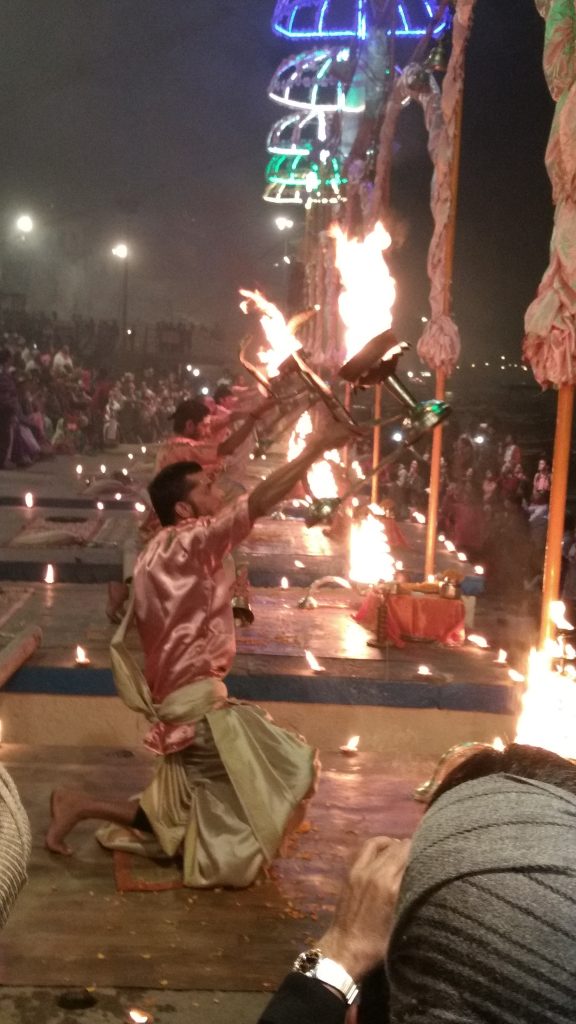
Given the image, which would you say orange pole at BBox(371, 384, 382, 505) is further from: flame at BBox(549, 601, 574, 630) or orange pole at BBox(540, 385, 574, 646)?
flame at BBox(549, 601, 574, 630)

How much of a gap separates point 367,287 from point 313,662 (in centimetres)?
332

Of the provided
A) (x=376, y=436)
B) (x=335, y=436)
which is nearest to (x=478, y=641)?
(x=376, y=436)

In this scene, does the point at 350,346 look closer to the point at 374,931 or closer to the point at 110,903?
the point at 110,903

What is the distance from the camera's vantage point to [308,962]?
1.91 meters

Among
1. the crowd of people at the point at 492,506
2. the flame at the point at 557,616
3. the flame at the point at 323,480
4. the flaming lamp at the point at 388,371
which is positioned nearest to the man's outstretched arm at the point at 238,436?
the flaming lamp at the point at 388,371

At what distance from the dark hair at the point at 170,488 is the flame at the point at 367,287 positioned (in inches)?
155

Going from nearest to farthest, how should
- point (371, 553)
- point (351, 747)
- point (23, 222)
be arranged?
point (351, 747)
point (371, 553)
point (23, 222)

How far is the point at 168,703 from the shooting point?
5.06m

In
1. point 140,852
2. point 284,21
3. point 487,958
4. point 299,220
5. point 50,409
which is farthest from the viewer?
point 299,220

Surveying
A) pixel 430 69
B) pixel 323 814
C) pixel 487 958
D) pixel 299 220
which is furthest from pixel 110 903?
pixel 299 220

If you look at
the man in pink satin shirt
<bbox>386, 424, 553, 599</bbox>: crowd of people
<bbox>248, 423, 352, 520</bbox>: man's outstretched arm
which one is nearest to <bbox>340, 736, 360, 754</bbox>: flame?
the man in pink satin shirt

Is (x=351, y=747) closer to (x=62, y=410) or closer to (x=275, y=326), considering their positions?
(x=275, y=326)

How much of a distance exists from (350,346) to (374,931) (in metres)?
8.47

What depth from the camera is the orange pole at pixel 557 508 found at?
510 cm
